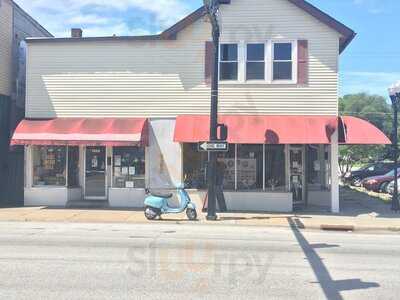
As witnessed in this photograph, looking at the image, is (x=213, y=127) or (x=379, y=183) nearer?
(x=213, y=127)

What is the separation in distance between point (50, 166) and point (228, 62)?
7400 mm

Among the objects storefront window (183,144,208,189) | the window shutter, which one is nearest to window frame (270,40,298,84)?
the window shutter

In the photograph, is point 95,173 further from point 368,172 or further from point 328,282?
point 368,172

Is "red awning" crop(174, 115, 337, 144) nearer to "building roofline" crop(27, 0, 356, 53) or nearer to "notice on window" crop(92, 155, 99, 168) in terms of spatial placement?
"building roofline" crop(27, 0, 356, 53)

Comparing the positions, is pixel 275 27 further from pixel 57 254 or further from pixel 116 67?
pixel 57 254

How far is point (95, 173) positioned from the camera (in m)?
21.6

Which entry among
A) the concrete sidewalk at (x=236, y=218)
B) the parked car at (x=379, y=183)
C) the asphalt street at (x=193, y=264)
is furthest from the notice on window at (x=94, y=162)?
the parked car at (x=379, y=183)

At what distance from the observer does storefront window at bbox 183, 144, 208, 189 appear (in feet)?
68.0

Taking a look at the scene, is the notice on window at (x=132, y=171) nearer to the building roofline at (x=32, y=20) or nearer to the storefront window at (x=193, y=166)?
the storefront window at (x=193, y=166)

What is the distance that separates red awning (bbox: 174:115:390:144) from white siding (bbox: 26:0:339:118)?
0.42 meters

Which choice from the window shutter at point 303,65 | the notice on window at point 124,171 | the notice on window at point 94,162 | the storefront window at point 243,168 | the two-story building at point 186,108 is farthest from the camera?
the notice on window at point 94,162

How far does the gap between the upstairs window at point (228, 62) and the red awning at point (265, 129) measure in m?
1.46

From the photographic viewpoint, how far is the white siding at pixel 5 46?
2181cm
